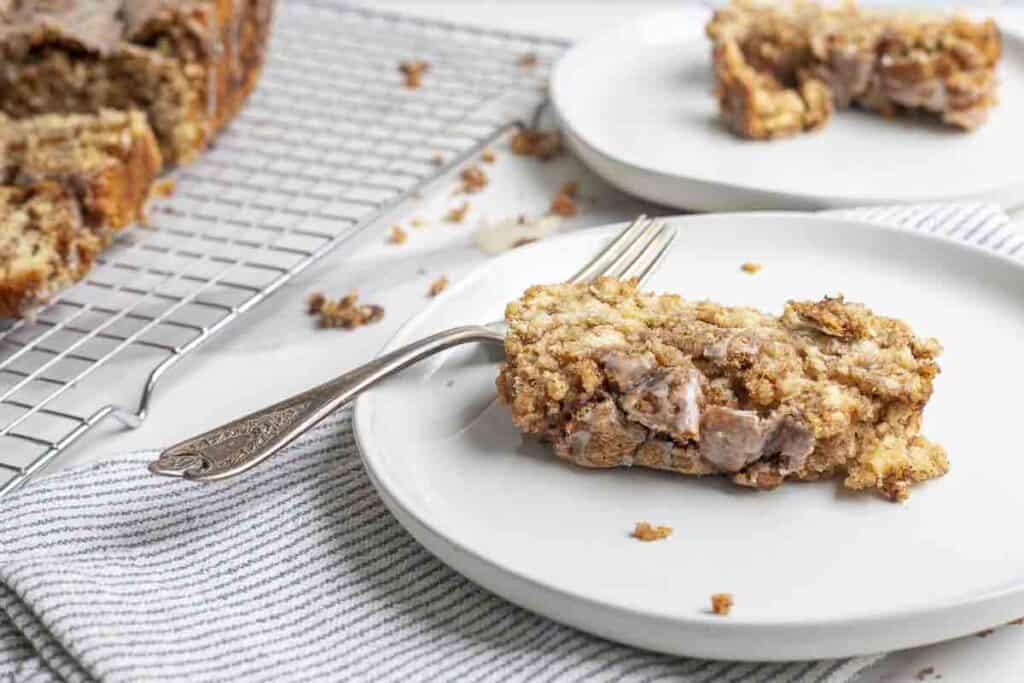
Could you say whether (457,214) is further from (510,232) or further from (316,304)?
(316,304)

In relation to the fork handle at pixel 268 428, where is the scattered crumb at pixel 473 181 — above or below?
below

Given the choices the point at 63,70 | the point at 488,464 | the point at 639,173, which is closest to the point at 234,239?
the point at 63,70

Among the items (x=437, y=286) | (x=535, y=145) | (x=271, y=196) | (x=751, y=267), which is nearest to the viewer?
(x=751, y=267)

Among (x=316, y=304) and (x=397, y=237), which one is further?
(x=397, y=237)

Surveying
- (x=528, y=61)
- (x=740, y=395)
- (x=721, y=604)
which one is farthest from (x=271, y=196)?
(x=721, y=604)

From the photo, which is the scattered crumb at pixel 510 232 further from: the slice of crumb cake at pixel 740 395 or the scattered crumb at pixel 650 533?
the scattered crumb at pixel 650 533

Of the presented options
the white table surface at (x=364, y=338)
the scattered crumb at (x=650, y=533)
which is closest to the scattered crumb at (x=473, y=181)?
the white table surface at (x=364, y=338)

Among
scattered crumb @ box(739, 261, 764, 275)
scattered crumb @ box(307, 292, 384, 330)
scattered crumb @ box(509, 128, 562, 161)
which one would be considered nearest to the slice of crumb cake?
scattered crumb @ box(739, 261, 764, 275)
